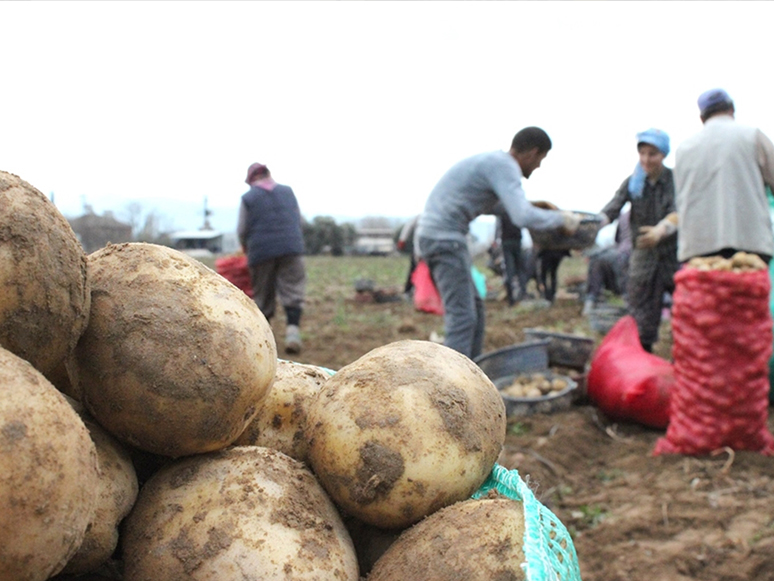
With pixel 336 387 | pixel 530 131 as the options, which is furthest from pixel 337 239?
pixel 336 387

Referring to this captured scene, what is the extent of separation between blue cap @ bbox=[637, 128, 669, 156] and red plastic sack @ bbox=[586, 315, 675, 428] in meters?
1.44

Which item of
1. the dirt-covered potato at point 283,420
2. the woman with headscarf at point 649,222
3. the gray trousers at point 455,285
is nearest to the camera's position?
the dirt-covered potato at point 283,420

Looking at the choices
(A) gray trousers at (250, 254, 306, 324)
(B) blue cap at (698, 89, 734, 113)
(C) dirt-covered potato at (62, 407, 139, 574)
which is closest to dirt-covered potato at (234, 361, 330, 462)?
(C) dirt-covered potato at (62, 407, 139, 574)

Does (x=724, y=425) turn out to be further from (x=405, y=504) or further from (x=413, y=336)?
(x=413, y=336)

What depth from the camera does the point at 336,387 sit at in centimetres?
168

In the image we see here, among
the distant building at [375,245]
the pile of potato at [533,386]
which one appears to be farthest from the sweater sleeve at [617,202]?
the distant building at [375,245]

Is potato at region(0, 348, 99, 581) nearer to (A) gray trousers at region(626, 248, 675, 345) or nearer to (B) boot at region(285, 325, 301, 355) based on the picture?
(A) gray trousers at region(626, 248, 675, 345)

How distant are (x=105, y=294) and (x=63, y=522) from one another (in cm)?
55

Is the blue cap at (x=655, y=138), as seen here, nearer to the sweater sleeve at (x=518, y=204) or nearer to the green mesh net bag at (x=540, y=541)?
the sweater sleeve at (x=518, y=204)

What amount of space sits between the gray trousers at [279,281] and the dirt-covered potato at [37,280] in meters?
5.72

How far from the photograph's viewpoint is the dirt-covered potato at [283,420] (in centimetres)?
181

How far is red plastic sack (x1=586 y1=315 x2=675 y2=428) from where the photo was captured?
4.72 m

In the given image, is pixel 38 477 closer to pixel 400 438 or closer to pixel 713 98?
pixel 400 438

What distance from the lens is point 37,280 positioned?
1.27m
